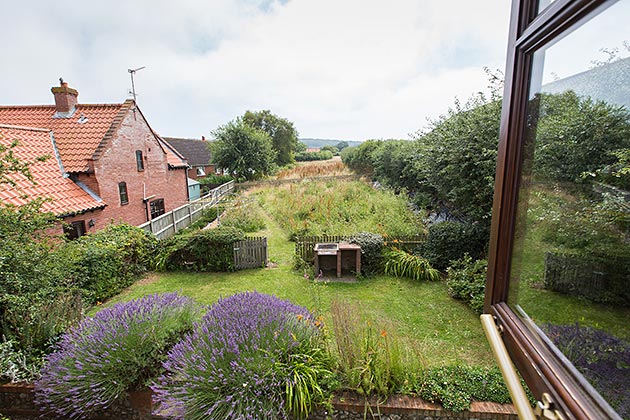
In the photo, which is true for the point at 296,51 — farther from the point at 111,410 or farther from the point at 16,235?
the point at 111,410

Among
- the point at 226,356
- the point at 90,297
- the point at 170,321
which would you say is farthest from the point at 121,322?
the point at 90,297

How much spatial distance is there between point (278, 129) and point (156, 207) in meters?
34.6

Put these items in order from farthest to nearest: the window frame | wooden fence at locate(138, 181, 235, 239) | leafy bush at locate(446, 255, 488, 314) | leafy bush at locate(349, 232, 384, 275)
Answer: the window frame < wooden fence at locate(138, 181, 235, 239) < leafy bush at locate(349, 232, 384, 275) < leafy bush at locate(446, 255, 488, 314)

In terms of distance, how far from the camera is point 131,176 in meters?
12.8

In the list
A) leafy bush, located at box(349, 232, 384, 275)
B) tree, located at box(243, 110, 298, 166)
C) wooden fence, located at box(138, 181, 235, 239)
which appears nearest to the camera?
leafy bush, located at box(349, 232, 384, 275)

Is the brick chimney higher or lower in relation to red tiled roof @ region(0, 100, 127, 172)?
higher

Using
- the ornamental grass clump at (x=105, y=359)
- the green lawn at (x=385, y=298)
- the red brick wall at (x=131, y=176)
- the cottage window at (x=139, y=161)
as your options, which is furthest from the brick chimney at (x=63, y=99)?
the ornamental grass clump at (x=105, y=359)

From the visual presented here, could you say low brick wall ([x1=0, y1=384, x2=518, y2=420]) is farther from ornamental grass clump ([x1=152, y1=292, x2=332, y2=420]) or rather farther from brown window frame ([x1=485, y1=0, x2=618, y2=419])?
brown window frame ([x1=485, y1=0, x2=618, y2=419])

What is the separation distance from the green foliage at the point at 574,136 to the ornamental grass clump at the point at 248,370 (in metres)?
2.83

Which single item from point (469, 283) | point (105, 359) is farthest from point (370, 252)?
point (105, 359)

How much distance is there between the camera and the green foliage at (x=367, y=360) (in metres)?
3.08

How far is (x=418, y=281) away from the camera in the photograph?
7.57m

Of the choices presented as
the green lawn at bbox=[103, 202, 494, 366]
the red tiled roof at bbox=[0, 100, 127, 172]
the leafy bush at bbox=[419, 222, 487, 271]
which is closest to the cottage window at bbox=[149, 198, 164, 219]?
the red tiled roof at bbox=[0, 100, 127, 172]

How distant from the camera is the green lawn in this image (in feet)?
15.3
